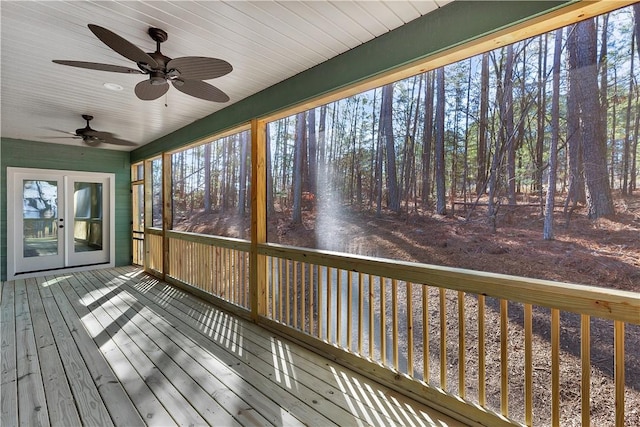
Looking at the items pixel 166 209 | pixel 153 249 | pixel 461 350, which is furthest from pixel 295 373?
pixel 153 249

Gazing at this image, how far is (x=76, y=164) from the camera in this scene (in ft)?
19.9

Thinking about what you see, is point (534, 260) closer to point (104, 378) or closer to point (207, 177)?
point (104, 378)

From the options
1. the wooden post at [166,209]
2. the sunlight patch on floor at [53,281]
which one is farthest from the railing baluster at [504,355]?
the sunlight patch on floor at [53,281]

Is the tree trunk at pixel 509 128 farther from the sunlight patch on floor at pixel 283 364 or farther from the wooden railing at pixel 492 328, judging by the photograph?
the sunlight patch on floor at pixel 283 364

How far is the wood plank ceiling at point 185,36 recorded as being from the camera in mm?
1950

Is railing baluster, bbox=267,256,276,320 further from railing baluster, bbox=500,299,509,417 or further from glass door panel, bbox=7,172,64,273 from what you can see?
glass door panel, bbox=7,172,64,273

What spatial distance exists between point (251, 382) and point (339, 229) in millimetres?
2525

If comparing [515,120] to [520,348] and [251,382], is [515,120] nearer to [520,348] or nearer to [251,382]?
[520,348]

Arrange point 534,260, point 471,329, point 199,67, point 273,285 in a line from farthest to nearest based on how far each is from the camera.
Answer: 1. point 471,329
2. point 273,285
3. point 534,260
4. point 199,67

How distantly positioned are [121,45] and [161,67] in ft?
1.10

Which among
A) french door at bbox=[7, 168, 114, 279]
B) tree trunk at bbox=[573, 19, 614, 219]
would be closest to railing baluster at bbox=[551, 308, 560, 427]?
tree trunk at bbox=[573, 19, 614, 219]

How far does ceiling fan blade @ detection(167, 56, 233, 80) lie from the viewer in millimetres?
1959

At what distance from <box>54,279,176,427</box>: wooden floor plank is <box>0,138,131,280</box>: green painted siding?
3.77 m

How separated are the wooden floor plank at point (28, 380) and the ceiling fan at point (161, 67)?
218 cm
